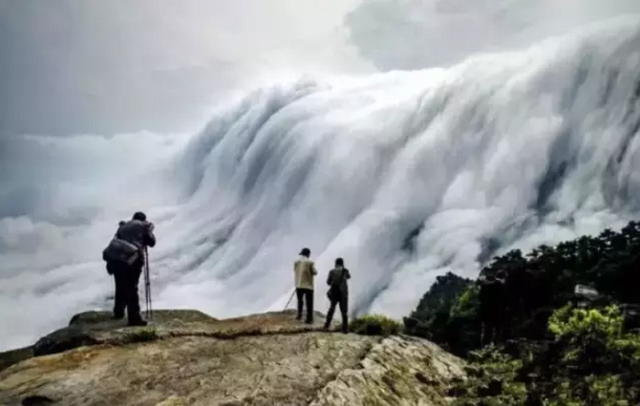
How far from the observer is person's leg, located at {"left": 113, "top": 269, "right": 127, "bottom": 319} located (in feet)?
23.1

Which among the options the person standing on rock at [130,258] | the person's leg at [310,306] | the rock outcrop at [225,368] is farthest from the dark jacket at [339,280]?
the person standing on rock at [130,258]

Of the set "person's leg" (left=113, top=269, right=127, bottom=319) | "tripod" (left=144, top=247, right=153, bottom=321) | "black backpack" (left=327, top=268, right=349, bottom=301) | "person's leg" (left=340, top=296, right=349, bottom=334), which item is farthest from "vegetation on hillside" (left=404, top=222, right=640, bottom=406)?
"person's leg" (left=113, top=269, right=127, bottom=319)

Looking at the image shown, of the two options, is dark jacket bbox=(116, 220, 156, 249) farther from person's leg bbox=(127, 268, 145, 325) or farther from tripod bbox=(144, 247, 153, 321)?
tripod bbox=(144, 247, 153, 321)

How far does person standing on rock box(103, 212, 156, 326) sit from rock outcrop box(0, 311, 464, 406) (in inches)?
9.9

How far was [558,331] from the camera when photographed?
22.4 ft

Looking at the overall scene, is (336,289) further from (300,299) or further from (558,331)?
(558,331)

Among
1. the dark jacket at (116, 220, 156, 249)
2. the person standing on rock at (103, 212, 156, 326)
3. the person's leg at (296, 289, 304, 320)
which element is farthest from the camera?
the person's leg at (296, 289, 304, 320)

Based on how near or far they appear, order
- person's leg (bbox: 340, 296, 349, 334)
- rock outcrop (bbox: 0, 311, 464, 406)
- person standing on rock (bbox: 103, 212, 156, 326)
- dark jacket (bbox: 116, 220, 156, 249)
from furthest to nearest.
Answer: person's leg (bbox: 340, 296, 349, 334), dark jacket (bbox: 116, 220, 156, 249), person standing on rock (bbox: 103, 212, 156, 326), rock outcrop (bbox: 0, 311, 464, 406)

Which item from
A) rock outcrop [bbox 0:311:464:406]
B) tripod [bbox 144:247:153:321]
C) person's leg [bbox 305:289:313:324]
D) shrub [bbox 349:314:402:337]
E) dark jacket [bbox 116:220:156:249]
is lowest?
rock outcrop [bbox 0:311:464:406]

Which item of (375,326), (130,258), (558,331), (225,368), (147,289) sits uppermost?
(130,258)

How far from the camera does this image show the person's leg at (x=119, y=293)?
703 centimetres

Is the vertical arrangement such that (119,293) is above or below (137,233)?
below

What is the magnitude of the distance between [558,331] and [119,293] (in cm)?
417

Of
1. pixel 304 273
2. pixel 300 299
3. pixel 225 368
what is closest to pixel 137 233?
pixel 304 273
